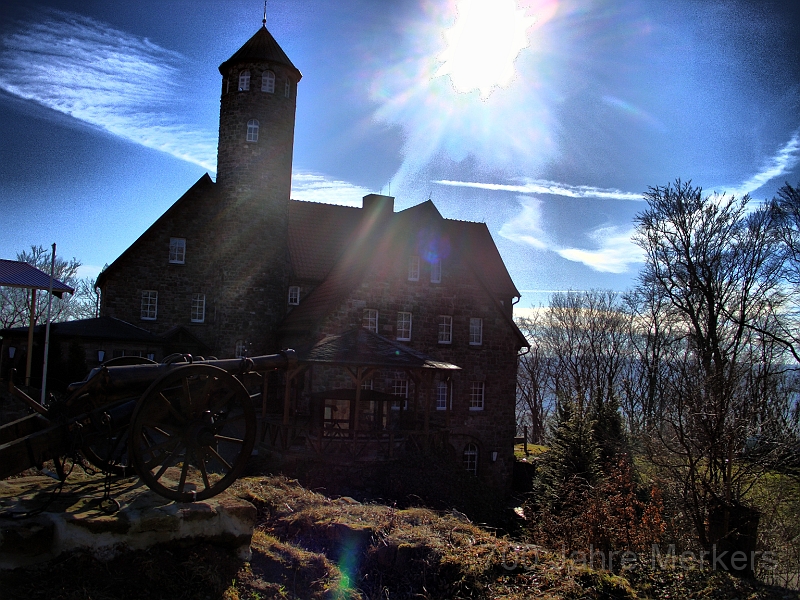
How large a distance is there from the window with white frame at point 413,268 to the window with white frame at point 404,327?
1.57 metres

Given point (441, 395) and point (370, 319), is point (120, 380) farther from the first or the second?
point (441, 395)

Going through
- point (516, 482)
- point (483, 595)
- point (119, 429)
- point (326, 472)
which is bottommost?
point (516, 482)

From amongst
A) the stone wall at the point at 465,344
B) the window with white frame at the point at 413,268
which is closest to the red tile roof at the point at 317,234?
the window with white frame at the point at 413,268

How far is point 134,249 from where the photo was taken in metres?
26.9

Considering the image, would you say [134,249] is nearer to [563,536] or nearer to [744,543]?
[563,536]

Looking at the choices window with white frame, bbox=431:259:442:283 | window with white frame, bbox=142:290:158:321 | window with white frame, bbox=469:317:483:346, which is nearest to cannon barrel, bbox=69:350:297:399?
window with white frame, bbox=431:259:442:283

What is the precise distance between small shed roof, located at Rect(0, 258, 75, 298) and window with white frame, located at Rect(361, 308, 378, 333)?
433 inches

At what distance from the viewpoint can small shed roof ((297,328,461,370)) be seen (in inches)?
664

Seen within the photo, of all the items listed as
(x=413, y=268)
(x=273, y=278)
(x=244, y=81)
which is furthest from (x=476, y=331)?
(x=244, y=81)

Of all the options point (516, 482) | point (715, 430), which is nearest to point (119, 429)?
point (715, 430)

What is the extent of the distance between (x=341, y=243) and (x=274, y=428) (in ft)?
46.7

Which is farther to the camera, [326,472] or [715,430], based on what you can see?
[326,472]

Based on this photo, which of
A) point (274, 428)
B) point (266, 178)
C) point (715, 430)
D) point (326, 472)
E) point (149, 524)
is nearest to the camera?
point (149, 524)

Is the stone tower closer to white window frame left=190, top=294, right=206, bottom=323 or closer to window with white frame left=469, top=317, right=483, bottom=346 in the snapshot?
white window frame left=190, top=294, right=206, bottom=323
